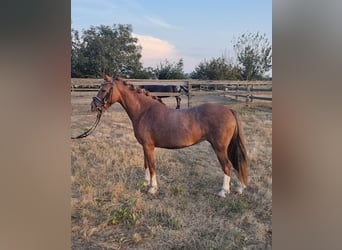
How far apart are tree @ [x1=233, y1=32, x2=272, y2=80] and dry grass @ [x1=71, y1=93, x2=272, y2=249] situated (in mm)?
174

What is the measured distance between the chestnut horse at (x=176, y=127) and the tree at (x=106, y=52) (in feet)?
0.21

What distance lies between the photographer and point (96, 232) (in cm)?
151

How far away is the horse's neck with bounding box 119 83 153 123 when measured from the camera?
5.19 feet

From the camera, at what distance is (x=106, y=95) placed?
156cm

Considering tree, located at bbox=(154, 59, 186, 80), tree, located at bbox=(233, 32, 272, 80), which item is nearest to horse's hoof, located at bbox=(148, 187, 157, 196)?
tree, located at bbox=(154, 59, 186, 80)

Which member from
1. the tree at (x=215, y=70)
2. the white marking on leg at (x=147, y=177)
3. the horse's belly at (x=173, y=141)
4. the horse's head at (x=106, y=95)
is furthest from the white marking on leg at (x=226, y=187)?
the horse's head at (x=106, y=95)

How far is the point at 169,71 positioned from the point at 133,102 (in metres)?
0.24

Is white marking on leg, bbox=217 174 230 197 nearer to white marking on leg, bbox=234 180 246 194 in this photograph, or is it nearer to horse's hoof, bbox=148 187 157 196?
white marking on leg, bbox=234 180 246 194

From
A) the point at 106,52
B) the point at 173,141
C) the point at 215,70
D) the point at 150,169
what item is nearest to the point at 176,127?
the point at 173,141
